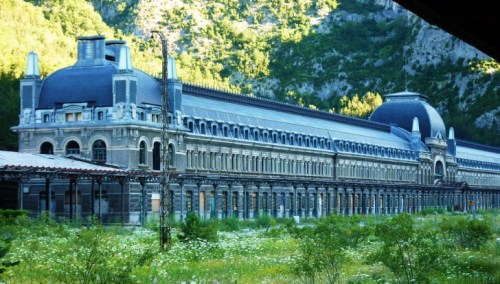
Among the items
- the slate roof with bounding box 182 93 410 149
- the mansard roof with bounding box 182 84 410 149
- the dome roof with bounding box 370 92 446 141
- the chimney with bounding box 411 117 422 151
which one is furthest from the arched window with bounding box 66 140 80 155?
the dome roof with bounding box 370 92 446 141

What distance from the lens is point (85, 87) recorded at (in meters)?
85.7

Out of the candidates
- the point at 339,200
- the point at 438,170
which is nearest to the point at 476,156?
the point at 438,170

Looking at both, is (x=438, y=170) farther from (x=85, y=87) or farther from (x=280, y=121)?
(x=85, y=87)

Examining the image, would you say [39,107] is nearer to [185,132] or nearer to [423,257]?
[185,132]

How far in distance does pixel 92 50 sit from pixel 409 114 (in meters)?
82.2

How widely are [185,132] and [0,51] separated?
166 feet

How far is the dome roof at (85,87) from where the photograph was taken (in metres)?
85.2

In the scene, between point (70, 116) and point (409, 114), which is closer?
point (70, 116)

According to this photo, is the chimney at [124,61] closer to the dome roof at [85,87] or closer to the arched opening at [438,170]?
the dome roof at [85,87]

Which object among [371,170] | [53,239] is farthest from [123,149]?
[371,170]

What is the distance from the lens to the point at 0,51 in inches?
5290

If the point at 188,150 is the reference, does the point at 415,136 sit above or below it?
above

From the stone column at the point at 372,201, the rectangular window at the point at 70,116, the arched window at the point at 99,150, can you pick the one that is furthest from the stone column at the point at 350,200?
the rectangular window at the point at 70,116

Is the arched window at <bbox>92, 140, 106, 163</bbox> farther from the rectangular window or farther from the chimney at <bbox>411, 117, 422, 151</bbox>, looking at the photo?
the chimney at <bbox>411, 117, 422, 151</bbox>
